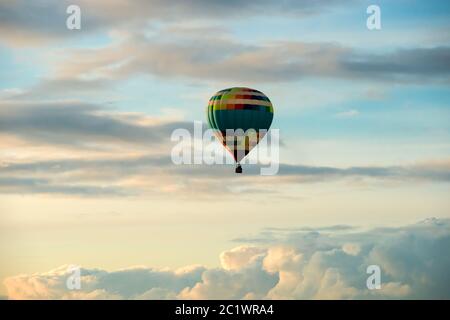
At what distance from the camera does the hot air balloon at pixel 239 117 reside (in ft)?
385

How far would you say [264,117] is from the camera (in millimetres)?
118875

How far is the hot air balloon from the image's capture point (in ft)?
385

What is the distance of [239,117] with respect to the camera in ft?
383
